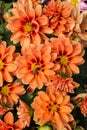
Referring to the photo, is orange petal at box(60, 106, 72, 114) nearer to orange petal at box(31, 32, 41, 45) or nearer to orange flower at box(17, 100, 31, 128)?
orange flower at box(17, 100, 31, 128)

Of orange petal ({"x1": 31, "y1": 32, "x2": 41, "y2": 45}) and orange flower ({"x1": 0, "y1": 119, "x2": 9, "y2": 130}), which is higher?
orange petal ({"x1": 31, "y1": 32, "x2": 41, "y2": 45})

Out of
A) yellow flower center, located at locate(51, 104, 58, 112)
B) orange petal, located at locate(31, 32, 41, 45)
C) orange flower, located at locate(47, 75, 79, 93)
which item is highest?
orange petal, located at locate(31, 32, 41, 45)

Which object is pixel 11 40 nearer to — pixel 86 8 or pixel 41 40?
pixel 41 40

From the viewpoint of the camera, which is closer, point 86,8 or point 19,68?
point 19,68

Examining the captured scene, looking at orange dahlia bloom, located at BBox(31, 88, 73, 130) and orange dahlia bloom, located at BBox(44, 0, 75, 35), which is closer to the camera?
orange dahlia bloom, located at BBox(31, 88, 73, 130)

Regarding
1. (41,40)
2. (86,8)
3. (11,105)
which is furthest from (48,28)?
(86,8)

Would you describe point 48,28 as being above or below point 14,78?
above

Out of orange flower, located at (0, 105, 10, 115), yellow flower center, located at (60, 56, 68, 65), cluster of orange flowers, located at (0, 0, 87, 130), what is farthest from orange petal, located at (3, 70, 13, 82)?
yellow flower center, located at (60, 56, 68, 65)

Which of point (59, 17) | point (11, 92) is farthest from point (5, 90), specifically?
point (59, 17)
